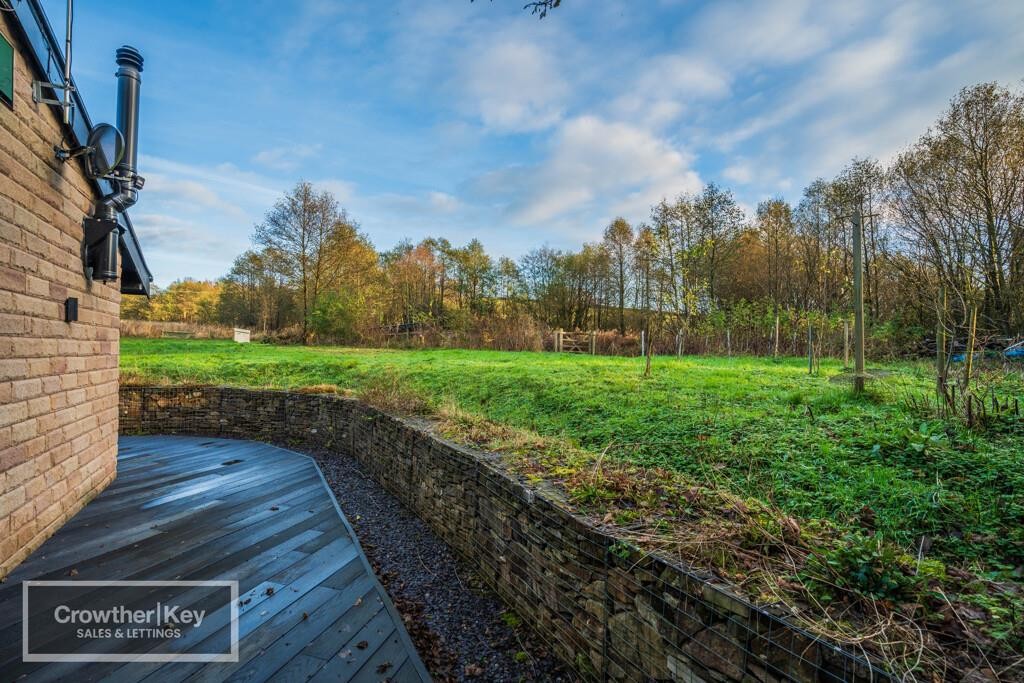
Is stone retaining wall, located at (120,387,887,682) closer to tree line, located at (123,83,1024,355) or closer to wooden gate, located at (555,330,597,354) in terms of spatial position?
tree line, located at (123,83,1024,355)

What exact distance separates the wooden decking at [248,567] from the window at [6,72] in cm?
297

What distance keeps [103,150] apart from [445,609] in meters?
4.48

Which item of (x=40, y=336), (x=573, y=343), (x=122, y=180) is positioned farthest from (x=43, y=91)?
(x=573, y=343)

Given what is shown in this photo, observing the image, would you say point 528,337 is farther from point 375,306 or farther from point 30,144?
point 30,144

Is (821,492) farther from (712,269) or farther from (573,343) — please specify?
(712,269)

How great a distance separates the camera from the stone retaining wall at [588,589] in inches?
52.1

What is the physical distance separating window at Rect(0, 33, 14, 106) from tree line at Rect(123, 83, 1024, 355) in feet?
21.3

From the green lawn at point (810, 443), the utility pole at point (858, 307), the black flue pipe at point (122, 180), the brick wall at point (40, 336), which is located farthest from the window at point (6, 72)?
the utility pole at point (858, 307)

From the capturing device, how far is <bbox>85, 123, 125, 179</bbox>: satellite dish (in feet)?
11.5

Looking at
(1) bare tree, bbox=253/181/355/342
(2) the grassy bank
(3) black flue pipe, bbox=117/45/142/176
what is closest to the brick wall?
(3) black flue pipe, bbox=117/45/142/176

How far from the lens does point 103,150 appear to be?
140 inches

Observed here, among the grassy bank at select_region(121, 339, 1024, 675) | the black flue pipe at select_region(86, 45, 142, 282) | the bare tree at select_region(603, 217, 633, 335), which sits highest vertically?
the bare tree at select_region(603, 217, 633, 335)

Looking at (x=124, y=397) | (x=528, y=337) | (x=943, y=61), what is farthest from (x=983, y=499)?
(x=528, y=337)

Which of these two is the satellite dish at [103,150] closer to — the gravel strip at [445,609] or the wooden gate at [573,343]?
the gravel strip at [445,609]
